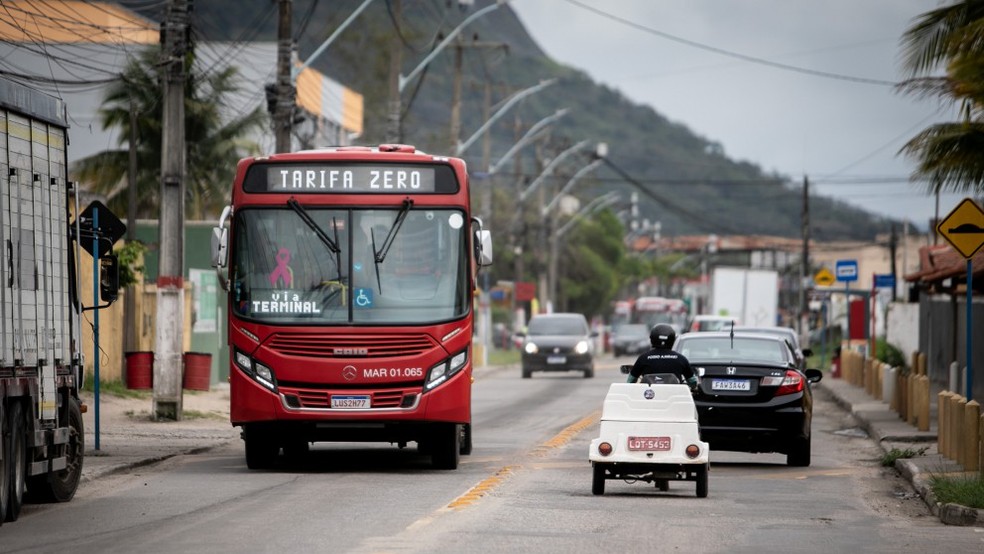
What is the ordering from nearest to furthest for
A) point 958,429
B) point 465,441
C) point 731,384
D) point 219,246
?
point 219,246
point 958,429
point 731,384
point 465,441

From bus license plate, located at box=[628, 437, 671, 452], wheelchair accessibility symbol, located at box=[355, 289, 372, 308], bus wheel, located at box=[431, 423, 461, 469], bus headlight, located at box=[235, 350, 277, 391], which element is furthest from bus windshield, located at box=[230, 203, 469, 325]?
bus license plate, located at box=[628, 437, 671, 452]

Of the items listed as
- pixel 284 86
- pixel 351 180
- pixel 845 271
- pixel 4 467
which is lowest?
pixel 4 467

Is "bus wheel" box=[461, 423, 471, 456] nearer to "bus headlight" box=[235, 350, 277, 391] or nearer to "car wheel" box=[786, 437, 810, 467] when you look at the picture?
"bus headlight" box=[235, 350, 277, 391]

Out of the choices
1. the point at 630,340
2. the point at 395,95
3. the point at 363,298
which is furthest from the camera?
the point at 630,340

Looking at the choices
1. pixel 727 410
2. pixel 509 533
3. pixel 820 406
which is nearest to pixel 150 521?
pixel 509 533

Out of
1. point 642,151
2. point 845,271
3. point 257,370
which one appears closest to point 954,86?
point 257,370

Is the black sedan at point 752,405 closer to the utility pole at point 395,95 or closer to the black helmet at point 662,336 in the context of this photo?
the black helmet at point 662,336

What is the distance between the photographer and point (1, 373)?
12664mm

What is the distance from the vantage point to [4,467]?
12891 mm

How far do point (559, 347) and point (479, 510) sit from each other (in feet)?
110

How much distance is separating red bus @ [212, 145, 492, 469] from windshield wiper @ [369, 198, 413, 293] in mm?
10

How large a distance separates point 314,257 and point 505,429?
8.74 meters

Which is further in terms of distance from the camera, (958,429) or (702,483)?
(958,429)

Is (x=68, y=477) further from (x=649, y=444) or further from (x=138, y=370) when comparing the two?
(x=138, y=370)
